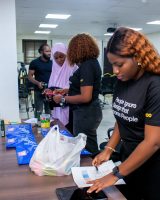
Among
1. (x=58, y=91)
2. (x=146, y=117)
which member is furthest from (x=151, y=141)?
(x=58, y=91)

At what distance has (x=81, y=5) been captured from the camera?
5.49 metres

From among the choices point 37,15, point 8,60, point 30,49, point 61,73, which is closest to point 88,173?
point 61,73

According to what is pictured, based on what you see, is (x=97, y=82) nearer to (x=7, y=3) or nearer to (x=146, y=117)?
(x=146, y=117)

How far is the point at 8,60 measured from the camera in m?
3.41

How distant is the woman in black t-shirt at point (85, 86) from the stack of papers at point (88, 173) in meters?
0.71

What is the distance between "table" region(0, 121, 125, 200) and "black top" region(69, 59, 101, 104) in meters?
0.71

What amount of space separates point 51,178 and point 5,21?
2578 millimetres

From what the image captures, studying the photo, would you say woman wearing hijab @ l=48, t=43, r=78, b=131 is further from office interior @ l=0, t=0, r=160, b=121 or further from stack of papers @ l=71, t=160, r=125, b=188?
stack of papers @ l=71, t=160, r=125, b=188

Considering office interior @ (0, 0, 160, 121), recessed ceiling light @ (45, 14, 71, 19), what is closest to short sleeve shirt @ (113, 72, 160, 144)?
office interior @ (0, 0, 160, 121)

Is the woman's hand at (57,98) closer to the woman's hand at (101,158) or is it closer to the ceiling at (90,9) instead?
the woman's hand at (101,158)

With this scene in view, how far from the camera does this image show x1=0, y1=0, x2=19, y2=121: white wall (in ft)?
11.0

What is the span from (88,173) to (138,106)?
0.41 metres

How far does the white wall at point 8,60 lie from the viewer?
3348mm

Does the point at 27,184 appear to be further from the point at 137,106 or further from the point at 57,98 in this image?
the point at 57,98
